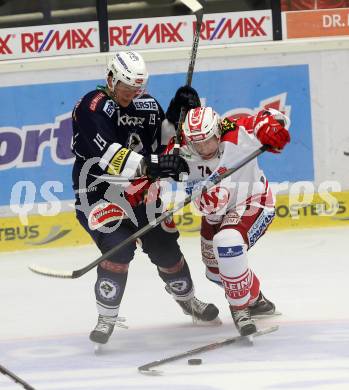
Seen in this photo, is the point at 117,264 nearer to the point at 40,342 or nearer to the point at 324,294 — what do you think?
the point at 40,342

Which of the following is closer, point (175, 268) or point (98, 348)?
point (98, 348)

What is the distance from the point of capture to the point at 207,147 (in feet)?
16.4

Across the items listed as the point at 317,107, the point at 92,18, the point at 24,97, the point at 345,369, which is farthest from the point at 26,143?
the point at 345,369

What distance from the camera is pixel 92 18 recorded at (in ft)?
24.5

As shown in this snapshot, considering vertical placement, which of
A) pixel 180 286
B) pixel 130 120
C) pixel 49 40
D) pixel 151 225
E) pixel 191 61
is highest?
pixel 49 40

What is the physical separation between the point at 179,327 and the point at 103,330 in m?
0.53

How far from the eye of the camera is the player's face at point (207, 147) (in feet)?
16.3

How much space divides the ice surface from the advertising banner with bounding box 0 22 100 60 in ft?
4.05

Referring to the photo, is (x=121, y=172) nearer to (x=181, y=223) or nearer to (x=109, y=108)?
(x=109, y=108)

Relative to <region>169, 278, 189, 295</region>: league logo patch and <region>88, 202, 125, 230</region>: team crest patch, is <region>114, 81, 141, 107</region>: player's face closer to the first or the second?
<region>88, 202, 125, 230</region>: team crest patch

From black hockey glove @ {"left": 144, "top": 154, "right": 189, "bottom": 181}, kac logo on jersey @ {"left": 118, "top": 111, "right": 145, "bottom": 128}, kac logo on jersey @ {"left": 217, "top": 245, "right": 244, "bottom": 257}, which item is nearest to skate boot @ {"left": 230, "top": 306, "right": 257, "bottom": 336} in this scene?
kac logo on jersey @ {"left": 217, "top": 245, "right": 244, "bottom": 257}

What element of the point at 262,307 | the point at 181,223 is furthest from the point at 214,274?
the point at 181,223

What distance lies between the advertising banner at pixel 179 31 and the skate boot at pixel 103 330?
2757 mm

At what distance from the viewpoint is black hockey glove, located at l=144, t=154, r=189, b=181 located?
16.2 ft
